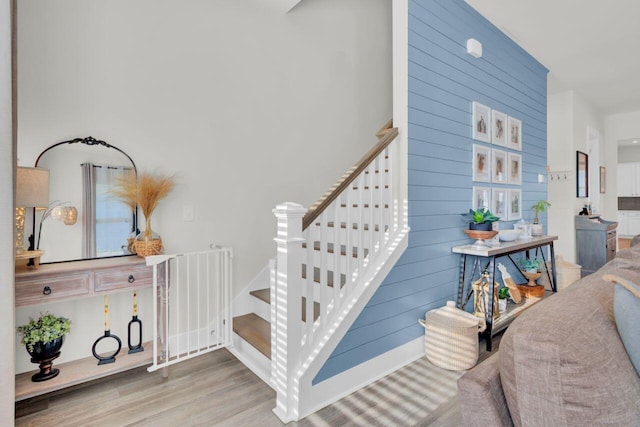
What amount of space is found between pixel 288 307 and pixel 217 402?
79cm

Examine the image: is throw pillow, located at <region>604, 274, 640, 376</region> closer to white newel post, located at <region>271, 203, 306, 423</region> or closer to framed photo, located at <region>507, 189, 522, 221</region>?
white newel post, located at <region>271, 203, 306, 423</region>

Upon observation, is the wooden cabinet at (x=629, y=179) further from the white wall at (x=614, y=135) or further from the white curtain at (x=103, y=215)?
the white curtain at (x=103, y=215)

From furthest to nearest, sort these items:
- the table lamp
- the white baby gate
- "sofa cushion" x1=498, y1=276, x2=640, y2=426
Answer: the white baby gate, the table lamp, "sofa cushion" x1=498, y1=276, x2=640, y2=426

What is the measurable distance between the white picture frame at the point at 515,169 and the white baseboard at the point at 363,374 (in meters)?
2.25

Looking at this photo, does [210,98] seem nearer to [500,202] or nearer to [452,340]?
[452,340]

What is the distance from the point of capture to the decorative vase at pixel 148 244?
7.76 ft

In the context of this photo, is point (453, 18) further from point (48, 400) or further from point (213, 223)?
point (48, 400)

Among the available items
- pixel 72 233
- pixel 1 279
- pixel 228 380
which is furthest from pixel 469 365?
pixel 72 233

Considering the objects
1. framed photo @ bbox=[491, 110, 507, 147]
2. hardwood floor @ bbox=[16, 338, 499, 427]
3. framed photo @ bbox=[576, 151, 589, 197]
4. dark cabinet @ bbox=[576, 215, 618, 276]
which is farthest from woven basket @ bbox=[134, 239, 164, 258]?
framed photo @ bbox=[576, 151, 589, 197]

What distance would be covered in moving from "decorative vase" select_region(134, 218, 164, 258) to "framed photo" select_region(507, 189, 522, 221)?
359 cm

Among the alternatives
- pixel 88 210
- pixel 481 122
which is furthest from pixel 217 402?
pixel 481 122

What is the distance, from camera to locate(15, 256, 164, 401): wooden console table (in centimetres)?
190

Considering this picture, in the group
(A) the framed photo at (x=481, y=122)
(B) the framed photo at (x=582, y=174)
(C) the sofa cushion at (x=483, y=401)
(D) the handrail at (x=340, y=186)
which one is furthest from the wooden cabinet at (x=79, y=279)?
(B) the framed photo at (x=582, y=174)

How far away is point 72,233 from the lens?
227 centimetres
